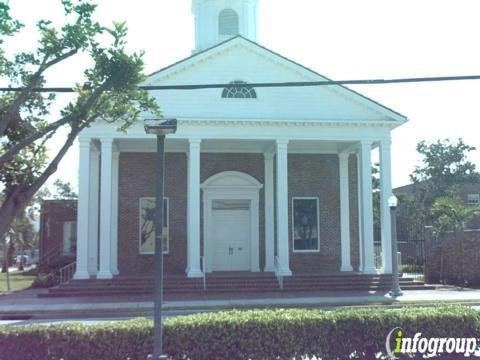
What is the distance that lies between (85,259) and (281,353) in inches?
613

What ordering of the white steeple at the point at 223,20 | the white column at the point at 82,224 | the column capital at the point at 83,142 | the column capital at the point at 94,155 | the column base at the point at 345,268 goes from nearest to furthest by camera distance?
the white column at the point at 82,224
the column capital at the point at 83,142
the column capital at the point at 94,155
the column base at the point at 345,268
the white steeple at the point at 223,20

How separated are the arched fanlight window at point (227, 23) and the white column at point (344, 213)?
871 centimetres

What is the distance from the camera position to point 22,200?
24.9 feet

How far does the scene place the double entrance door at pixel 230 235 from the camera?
2583 centimetres

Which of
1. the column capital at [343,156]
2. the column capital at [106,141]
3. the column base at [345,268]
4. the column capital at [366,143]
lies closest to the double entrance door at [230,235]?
the column base at [345,268]

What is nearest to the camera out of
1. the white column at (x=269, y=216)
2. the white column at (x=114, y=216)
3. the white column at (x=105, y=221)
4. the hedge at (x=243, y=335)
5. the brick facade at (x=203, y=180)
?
the hedge at (x=243, y=335)

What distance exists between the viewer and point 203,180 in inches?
1015

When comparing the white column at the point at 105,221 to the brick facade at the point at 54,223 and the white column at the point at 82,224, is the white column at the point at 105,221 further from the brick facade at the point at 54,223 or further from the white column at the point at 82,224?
the brick facade at the point at 54,223

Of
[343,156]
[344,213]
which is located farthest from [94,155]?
[344,213]

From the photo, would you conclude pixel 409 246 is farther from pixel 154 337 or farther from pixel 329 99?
pixel 154 337

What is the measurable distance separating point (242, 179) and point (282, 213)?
374 centimetres

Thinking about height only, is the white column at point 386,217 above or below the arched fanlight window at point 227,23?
below

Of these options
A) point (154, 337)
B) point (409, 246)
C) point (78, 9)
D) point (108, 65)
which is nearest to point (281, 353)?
point (154, 337)

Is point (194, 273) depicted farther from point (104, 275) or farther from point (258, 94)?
point (258, 94)
